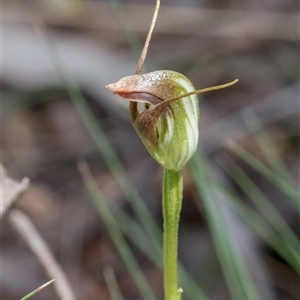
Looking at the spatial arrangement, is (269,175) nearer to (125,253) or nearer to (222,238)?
(222,238)

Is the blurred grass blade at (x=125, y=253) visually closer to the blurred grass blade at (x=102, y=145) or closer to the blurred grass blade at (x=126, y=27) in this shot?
the blurred grass blade at (x=102, y=145)

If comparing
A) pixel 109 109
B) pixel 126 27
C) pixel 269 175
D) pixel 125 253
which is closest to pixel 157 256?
pixel 125 253

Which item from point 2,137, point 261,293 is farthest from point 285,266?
point 2,137

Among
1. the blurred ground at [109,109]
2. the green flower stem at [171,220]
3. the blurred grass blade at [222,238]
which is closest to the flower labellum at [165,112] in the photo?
the green flower stem at [171,220]

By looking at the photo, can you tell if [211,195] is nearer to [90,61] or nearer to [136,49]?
[136,49]

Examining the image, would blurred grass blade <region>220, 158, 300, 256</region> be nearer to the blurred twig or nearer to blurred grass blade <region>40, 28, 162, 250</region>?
blurred grass blade <region>40, 28, 162, 250</region>

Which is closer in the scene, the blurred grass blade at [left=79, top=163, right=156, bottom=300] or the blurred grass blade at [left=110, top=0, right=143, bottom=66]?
the blurred grass blade at [left=79, top=163, right=156, bottom=300]

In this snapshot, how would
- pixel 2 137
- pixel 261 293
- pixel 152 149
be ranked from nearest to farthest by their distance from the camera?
pixel 152 149
pixel 261 293
pixel 2 137

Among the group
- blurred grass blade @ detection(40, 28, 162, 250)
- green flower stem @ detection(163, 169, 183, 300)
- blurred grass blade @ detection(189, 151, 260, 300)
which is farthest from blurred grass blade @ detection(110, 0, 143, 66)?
green flower stem @ detection(163, 169, 183, 300)
